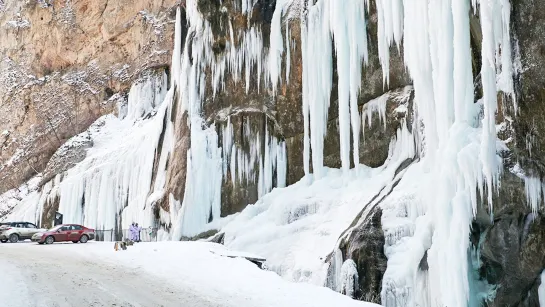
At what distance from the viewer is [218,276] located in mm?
14234

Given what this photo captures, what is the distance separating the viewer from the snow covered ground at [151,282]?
11.3 m

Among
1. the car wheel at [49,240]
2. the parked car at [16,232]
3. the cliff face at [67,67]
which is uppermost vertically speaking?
the cliff face at [67,67]

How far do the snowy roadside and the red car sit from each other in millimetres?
6867

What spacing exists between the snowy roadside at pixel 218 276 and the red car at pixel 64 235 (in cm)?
687

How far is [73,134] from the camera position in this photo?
1804 inches

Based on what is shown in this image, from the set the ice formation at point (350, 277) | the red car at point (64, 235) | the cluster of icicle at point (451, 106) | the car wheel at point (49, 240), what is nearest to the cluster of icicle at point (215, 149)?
the red car at point (64, 235)

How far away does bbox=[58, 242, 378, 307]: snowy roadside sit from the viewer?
11945mm

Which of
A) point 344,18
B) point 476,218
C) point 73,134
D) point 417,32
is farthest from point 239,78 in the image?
point 73,134

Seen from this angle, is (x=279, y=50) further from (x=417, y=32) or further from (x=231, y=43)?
(x=417, y=32)

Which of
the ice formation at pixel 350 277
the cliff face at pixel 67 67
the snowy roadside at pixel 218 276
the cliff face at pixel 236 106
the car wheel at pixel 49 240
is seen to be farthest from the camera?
the cliff face at pixel 67 67

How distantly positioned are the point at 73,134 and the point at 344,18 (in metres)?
29.5

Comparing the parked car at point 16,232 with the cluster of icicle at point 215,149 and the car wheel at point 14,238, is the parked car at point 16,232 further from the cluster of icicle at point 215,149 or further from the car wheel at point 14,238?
the cluster of icicle at point 215,149

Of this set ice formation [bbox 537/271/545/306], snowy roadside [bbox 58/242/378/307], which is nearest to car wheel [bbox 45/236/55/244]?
snowy roadside [bbox 58/242/378/307]

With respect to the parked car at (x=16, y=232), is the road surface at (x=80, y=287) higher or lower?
lower
